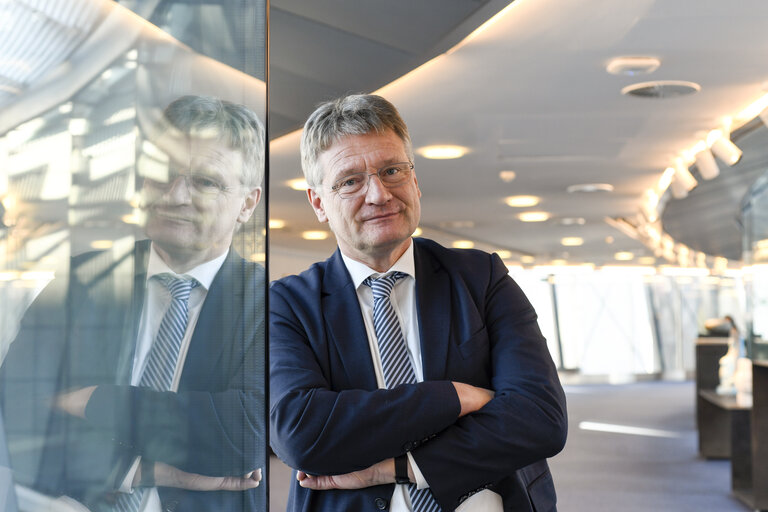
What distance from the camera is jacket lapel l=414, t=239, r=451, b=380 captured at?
1550 mm

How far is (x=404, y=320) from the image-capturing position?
5.36 ft

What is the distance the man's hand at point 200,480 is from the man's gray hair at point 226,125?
370mm

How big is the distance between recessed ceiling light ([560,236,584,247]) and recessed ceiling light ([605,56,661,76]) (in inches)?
324

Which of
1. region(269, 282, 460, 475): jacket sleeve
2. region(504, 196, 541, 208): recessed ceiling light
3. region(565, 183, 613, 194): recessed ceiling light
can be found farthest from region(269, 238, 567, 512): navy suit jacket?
region(504, 196, 541, 208): recessed ceiling light

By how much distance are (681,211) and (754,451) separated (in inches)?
140

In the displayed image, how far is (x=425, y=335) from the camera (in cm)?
156

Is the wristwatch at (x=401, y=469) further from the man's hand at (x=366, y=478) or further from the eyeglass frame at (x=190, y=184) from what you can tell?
the eyeglass frame at (x=190, y=184)

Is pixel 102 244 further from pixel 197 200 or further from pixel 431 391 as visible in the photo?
pixel 431 391

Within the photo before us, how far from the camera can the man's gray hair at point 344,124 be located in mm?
1601

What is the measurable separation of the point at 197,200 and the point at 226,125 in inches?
4.1

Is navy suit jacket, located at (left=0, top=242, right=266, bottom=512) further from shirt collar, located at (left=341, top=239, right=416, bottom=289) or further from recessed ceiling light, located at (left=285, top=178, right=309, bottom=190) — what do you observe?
recessed ceiling light, located at (left=285, top=178, right=309, bottom=190)

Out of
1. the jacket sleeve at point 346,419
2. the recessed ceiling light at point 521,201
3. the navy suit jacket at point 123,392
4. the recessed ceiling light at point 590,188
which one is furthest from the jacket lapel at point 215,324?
the recessed ceiling light at point 521,201

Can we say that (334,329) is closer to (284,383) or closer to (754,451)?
(284,383)

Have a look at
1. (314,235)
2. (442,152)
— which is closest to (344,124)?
(442,152)
